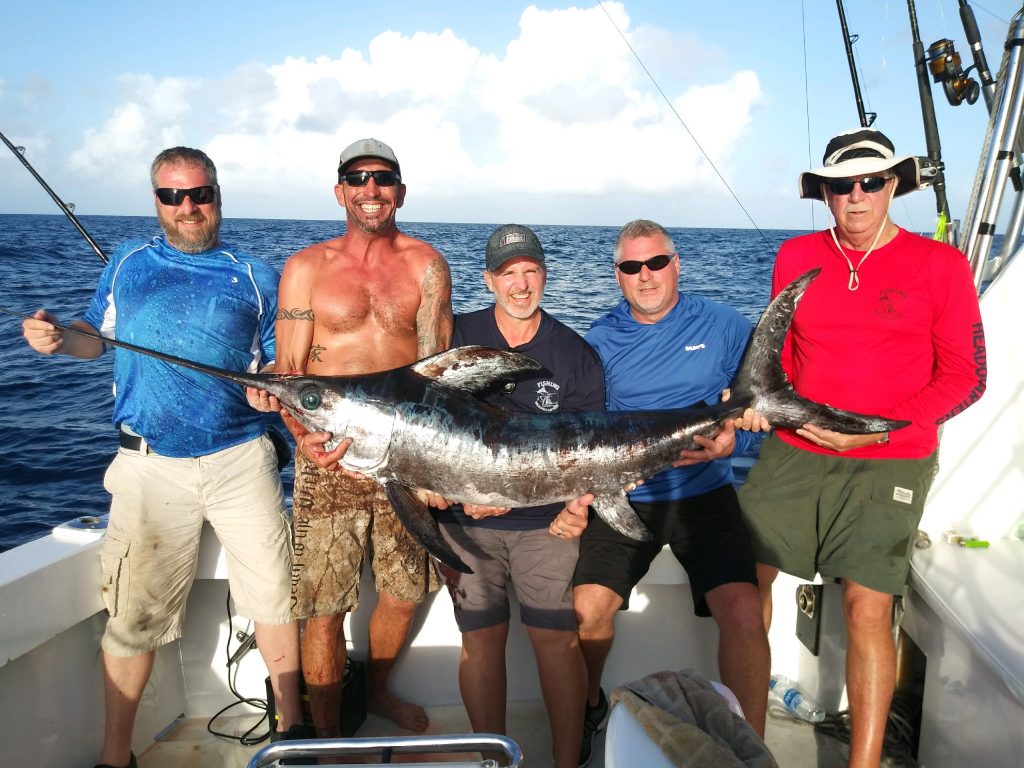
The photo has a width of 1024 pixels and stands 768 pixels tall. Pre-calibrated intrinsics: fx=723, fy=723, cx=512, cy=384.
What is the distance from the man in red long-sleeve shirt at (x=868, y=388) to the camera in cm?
244

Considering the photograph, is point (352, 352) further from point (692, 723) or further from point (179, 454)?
point (692, 723)

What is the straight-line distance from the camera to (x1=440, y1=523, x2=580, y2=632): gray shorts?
2.67 meters

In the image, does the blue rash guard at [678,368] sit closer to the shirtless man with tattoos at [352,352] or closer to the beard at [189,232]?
the shirtless man with tattoos at [352,352]

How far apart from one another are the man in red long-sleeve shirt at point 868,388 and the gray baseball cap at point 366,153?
161 centimetres

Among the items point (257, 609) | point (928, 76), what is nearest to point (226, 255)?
point (257, 609)

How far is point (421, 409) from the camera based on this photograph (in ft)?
8.09

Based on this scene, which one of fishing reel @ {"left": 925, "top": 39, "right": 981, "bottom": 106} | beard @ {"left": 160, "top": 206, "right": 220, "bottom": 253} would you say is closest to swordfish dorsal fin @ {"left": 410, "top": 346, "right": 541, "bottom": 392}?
beard @ {"left": 160, "top": 206, "right": 220, "bottom": 253}

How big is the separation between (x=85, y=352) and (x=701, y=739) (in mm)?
2563

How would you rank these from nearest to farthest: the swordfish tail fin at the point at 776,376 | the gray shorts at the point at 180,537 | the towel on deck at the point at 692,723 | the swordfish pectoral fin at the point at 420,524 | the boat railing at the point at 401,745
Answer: the towel on deck at the point at 692,723 < the boat railing at the point at 401,745 < the swordfish pectoral fin at the point at 420,524 < the swordfish tail fin at the point at 776,376 < the gray shorts at the point at 180,537

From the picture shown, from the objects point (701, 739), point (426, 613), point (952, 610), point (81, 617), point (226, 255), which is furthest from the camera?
point (426, 613)

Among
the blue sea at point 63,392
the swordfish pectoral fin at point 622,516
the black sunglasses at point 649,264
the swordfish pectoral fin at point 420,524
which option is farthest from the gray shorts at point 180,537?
the blue sea at point 63,392

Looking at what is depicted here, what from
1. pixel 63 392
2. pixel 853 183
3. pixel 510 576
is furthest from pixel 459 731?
pixel 63 392

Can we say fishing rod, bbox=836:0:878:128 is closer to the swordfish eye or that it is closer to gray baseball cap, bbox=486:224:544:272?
gray baseball cap, bbox=486:224:544:272

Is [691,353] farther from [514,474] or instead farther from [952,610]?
[952,610]
